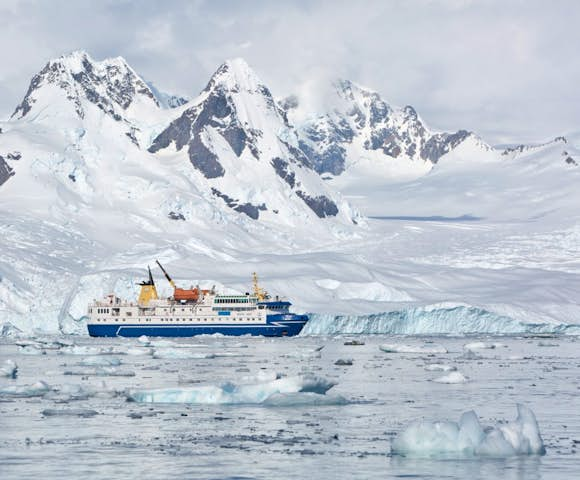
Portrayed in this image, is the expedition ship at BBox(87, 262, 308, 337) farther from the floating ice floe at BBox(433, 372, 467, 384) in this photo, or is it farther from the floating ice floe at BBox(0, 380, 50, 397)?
the floating ice floe at BBox(0, 380, 50, 397)

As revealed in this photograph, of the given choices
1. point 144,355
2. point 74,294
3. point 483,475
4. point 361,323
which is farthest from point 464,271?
point 483,475

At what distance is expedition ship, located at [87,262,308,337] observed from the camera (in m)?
116

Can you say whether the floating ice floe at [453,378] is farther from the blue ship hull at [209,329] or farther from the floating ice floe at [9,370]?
the blue ship hull at [209,329]

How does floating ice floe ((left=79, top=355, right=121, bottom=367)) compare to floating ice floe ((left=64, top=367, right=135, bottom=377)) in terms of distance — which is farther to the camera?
floating ice floe ((left=79, top=355, right=121, bottom=367))

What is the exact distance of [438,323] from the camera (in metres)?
114

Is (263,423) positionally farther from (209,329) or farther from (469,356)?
(209,329)

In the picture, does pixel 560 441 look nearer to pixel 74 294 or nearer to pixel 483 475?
pixel 483 475

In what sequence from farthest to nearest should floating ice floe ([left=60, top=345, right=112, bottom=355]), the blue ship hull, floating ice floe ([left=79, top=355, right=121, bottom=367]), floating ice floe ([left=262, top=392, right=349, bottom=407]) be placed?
the blue ship hull < floating ice floe ([left=60, top=345, right=112, bottom=355]) < floating ice floe ([left=79, top=355, right=121, bottom=367]) < floating ice floe ([left=262, top=392, right=349, bottom=407])

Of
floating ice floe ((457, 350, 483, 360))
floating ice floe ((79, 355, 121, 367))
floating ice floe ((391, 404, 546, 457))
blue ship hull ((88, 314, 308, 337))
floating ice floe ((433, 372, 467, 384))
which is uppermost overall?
blue ship hull ((88, 314, 308, 337))

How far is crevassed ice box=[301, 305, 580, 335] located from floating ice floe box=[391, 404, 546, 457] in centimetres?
8338

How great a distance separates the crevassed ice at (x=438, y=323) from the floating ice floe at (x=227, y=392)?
73.1 m

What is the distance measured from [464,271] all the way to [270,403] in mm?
120387

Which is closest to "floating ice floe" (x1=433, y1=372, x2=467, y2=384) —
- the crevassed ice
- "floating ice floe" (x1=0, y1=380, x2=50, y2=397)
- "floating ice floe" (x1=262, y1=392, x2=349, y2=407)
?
"floating ice floe" (x1=262, y1=392, x2=349, y2=407)

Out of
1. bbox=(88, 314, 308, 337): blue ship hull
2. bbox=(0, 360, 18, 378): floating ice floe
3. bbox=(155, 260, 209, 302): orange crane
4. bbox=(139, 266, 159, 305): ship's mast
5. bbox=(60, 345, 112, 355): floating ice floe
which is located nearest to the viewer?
bbox=(0, 360, 18, 378): floating ice floe
